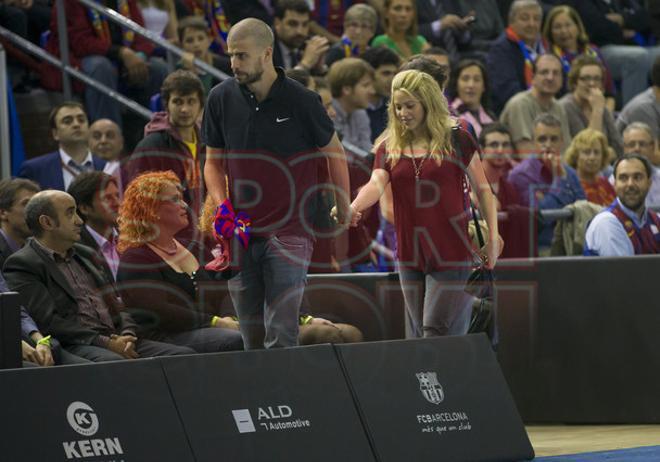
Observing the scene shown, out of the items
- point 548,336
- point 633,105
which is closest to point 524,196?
point 548,336

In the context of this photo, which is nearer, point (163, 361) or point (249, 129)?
point (163, 361)

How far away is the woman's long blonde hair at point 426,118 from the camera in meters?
7.00

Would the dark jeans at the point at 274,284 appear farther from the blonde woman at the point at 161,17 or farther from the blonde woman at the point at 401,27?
the blonde woman at the point at 401,27

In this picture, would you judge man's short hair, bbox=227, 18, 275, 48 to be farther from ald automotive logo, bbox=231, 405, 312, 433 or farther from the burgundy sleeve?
ald automotive logo, bbox=231, 405, 312, 433

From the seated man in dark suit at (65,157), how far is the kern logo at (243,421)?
3.70 metres

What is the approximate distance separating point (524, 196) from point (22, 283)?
13.5ft

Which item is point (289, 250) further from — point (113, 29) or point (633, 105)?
point (633, 105)

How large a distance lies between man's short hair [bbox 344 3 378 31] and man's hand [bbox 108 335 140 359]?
502cm

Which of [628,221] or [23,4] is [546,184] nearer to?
[628,221]

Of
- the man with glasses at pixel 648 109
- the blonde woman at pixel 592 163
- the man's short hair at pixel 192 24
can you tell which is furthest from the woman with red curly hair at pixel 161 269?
the man with glasses at pixel 648 109

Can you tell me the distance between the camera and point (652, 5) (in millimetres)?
14609

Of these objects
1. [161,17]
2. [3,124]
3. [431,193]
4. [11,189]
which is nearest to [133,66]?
[161,17]

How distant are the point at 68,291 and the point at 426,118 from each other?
6.58 ft

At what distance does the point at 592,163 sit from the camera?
34.3 feet
